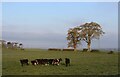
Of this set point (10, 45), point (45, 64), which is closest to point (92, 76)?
point (45, 64)

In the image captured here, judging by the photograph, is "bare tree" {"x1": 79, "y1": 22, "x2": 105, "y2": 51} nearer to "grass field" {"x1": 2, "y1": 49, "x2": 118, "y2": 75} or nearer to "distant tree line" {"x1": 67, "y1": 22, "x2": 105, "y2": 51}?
"distant tree line" {"x1": 67, "y1": 22, "x2": 105, "y2": 51}

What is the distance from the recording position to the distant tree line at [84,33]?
9012cm

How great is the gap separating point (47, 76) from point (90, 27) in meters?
75.8

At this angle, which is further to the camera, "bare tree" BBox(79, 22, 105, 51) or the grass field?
"bare tree" BBox(79, 22, 105, 51)

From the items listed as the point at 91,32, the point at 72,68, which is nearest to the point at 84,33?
the point at 91,32

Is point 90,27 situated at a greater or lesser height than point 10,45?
greater

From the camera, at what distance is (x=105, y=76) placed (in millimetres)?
16125

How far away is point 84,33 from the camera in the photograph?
91312 mm

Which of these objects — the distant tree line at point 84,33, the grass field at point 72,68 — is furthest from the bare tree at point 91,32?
the grass field at point 72,68

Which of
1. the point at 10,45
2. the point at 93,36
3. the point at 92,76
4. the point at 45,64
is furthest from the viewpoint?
the point at 10,45

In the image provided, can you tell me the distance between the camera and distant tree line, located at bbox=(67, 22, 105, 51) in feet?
296

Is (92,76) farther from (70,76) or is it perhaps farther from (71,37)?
(71,37)

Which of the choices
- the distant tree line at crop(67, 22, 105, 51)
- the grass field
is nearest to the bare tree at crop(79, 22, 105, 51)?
the distant tree line at crop(67, 22, 105, 51)

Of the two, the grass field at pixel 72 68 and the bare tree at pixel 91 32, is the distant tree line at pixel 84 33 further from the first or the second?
the grass field at pixel 72 68
